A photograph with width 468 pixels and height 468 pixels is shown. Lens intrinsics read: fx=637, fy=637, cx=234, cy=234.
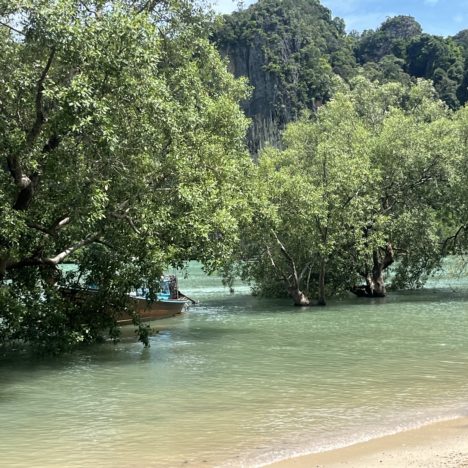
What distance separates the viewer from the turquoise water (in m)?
7.98

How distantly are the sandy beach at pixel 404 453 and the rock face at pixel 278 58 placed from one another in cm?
13276

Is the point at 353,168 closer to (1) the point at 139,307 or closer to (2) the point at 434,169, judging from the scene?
(2) the point at 434,169

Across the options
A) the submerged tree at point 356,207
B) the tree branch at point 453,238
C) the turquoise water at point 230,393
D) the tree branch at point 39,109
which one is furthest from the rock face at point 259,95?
the tree branch at point 39,109

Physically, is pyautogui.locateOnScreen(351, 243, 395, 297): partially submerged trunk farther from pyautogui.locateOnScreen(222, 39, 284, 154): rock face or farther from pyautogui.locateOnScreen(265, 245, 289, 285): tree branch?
pyautogui.locateOnScreen(222, 39, 284, 154): rock face

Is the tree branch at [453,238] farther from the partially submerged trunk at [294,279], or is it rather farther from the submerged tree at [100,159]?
the submerged tree at [100,159]

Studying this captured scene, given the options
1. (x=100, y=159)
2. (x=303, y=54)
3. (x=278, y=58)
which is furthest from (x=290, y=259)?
(x=278, y=58)

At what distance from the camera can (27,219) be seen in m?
13.5

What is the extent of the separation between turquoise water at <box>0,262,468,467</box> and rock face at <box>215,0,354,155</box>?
407 feet

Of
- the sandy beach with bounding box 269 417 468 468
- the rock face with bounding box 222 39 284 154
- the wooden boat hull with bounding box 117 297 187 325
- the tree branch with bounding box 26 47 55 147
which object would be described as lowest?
the sandy beach with bounding box 269 417 468 468

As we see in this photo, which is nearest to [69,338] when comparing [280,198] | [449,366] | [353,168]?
[449,366]

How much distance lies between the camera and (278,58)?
529 feet

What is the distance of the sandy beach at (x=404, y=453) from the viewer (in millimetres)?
6832

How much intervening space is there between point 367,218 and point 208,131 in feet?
38.1

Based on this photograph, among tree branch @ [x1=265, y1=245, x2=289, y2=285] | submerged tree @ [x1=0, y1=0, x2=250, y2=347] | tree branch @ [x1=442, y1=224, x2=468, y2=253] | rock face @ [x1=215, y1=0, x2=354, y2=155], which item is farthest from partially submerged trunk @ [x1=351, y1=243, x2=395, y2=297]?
rock face @ [x1=215, y1=0, x2=354, y2=155]
